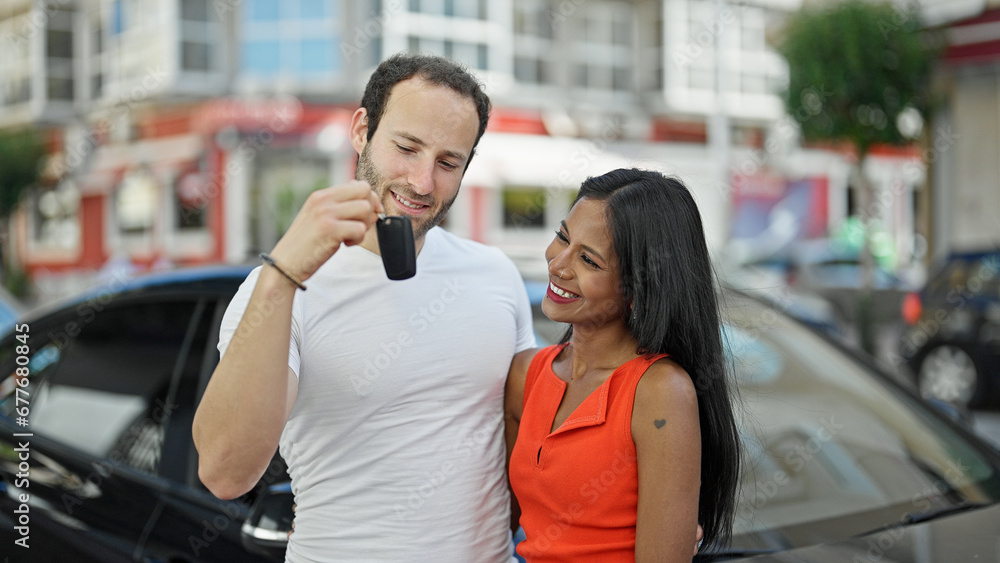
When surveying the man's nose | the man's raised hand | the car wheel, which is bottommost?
the car wheel

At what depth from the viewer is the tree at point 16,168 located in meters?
23.7

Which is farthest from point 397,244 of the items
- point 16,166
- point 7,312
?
point 16,166

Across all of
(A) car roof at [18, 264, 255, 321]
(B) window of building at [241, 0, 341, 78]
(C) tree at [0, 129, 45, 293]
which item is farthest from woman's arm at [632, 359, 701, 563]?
(C) tree at [0, 129, 45, 293]

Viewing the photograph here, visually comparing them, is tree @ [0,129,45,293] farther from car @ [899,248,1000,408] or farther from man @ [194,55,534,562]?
man @ [194,55,534,562]

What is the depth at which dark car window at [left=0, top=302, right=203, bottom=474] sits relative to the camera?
8.86 feet

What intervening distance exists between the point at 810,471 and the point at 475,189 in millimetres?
19849

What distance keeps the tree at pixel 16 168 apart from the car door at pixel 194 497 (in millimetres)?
23860

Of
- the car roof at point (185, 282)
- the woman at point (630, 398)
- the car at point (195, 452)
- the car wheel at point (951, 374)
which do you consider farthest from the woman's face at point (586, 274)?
the car wheel at point (951, 374)

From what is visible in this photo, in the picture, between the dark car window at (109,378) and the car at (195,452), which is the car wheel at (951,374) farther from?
the dark car window at (109,378)

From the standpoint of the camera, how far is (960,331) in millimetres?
8148

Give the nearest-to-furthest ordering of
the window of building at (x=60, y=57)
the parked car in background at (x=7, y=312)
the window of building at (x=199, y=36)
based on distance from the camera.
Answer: the parked car in background at (x=7, y=312), the window of building at (x=199, y=36), the window of building at (x=60, y=57)

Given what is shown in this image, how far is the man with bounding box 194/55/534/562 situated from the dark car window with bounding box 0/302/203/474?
41.8 inches

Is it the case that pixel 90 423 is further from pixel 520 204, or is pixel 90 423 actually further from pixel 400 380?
pixel 520 204

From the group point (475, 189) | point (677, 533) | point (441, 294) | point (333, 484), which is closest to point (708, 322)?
point (677, 533)
